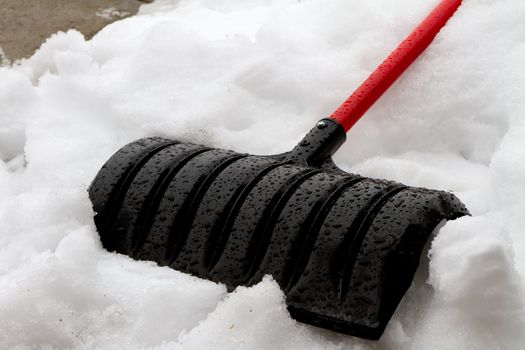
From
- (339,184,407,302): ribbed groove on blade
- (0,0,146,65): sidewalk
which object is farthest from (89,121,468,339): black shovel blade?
(0,0,146,65): sidewalk

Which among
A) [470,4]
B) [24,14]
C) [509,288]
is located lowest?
[24,14]

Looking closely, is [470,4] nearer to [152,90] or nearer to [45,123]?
[152,90]

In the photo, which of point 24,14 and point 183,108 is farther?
point 24,14

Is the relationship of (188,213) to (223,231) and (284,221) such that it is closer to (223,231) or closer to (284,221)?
(223,231)

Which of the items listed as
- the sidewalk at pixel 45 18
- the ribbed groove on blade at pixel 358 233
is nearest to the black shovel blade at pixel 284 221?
the ribbed groove on blade at pixel 358 233

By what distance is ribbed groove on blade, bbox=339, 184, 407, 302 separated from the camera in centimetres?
129

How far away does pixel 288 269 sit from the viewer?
1.35 metres

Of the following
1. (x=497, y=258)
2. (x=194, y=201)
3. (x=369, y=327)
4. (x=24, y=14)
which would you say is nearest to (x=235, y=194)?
(x=194, y=201)

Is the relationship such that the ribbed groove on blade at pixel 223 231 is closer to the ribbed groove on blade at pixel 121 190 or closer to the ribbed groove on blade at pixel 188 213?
the ribbed groove on blade at pixel 188 213

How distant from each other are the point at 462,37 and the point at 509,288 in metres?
1.00

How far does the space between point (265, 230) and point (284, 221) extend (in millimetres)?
42

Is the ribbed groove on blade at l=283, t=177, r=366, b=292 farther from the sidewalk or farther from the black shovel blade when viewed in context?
the sidewalk

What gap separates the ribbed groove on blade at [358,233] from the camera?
50.9 inches

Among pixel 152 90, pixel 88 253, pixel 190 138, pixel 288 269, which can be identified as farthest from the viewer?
pixel 152 90
